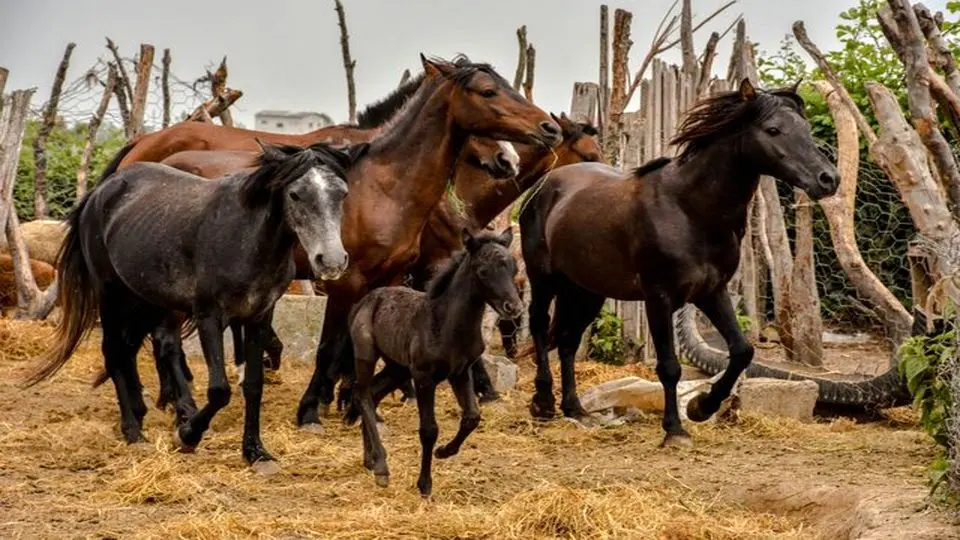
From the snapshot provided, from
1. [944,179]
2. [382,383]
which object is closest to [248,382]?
[382,383]

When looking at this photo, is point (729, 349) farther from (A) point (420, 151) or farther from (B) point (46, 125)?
(B) point (46, 125)

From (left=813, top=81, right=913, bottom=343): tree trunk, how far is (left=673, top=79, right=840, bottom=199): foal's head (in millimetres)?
1361

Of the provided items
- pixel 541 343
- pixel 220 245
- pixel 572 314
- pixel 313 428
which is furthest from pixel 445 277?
pixel 572 314

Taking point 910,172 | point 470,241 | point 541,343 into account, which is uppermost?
point 910,172

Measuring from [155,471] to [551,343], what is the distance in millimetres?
3978

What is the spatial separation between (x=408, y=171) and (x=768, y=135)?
7.47 ft

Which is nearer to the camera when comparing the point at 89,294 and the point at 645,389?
the point at 89,294

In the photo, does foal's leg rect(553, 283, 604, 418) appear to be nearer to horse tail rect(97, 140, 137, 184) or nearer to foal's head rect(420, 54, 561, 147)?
foal's head rect(420, 54, 561, 147)

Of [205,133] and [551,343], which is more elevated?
[205,133]

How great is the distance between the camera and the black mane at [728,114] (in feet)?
27.0

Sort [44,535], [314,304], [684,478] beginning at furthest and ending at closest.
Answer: [314,304] < [684,478] < [44,535]

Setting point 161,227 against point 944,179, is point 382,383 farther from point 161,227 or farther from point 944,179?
point 944,179

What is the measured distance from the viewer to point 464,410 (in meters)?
6.48

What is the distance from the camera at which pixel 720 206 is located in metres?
8.27
